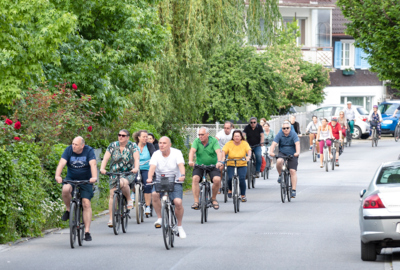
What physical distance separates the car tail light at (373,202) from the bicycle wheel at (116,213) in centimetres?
489

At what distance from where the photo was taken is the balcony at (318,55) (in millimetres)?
56531

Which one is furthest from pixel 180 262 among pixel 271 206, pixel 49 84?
pixel 49 84

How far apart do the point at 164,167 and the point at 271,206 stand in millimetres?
6004

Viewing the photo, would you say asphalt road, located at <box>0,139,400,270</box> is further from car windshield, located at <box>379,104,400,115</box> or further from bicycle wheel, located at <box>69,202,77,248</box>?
car windshield, located at <box>379,104,400,115</box>

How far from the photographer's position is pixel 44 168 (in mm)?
15141

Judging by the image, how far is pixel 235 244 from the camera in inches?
484

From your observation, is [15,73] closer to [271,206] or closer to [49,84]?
[49,84]

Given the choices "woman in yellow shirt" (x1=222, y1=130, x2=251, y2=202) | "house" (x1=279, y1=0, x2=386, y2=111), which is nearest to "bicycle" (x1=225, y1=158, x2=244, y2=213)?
"woman in yellow shirt" (x1=222, y1=130, x2=251, y2=202)

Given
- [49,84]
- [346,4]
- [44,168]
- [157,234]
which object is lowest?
[157,234]

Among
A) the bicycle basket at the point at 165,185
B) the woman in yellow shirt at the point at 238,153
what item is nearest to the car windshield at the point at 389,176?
the bicycle basket at the point at 165,185

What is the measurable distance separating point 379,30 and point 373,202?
551 inches

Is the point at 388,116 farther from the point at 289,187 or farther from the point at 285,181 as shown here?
the point at 285,181

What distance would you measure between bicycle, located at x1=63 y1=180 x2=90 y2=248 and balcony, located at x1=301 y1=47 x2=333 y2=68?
44.8 m

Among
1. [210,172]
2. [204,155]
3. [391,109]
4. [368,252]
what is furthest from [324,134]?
[391,109]
